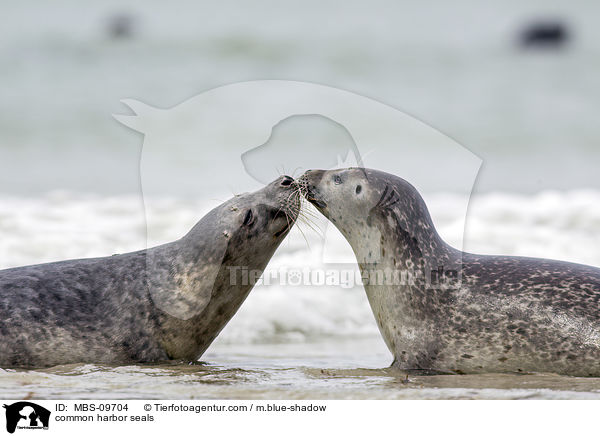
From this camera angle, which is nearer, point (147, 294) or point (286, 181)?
point (147, 294)

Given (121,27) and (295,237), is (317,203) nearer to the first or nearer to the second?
(295,237)

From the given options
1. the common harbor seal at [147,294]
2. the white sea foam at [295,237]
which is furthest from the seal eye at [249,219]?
the white sea foam at [295,237]

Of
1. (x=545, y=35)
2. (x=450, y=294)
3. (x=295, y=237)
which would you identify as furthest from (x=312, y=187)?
(x=545, y=35)

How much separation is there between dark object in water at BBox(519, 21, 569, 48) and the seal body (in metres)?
17.3

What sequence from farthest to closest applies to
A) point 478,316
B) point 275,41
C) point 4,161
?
point 275,41, point 4,161, point 478,316

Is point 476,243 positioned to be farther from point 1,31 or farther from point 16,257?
point 1,31

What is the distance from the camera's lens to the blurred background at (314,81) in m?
11.8

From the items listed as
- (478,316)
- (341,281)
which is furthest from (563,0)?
(478,316)

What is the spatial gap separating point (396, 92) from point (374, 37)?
2499 mm

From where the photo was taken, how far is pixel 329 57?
20.6 metres
